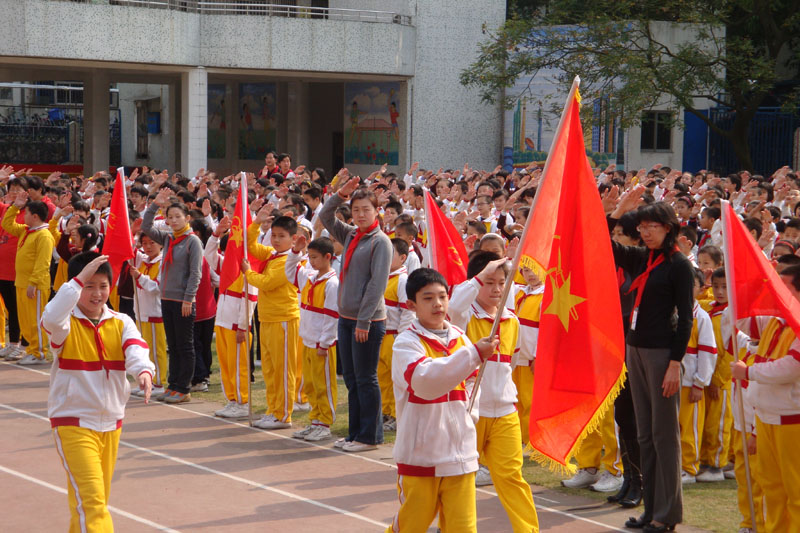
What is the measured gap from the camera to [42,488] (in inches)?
321

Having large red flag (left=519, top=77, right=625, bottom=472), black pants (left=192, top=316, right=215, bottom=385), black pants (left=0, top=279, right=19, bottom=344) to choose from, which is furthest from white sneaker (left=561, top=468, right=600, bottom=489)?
black pants (left=0, top=279, right=19, bottom=344)

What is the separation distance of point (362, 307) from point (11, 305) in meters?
6.66

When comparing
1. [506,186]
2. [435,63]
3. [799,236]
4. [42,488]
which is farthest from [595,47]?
[42,488]

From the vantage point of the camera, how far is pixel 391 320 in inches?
404

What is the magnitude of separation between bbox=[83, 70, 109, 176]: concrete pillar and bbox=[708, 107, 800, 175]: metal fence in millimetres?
19518

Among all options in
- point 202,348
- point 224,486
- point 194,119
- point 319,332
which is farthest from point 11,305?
point 194,119

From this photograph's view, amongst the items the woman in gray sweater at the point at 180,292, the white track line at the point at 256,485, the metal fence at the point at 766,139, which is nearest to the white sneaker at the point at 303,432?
the white track line at the point at 256,485

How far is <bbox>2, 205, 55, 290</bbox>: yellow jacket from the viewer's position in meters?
13.1

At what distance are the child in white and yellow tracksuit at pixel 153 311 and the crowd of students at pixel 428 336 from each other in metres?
0.02

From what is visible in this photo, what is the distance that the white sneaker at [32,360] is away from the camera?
13.3m

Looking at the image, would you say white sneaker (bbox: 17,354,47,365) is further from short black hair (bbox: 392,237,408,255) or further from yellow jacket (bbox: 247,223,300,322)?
short black hair (bbox: 392,237,408,255)

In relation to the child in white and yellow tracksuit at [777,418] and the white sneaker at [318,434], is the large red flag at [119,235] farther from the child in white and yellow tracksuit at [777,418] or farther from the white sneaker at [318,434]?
the child in white and yellow tracksuit at [777,418]

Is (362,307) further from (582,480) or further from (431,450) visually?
(431,450)

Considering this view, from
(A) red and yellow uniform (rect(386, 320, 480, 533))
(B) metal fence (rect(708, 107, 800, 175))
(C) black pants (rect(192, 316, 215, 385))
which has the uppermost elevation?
(B) metal fence (rect(708, 107, 800, 175))
